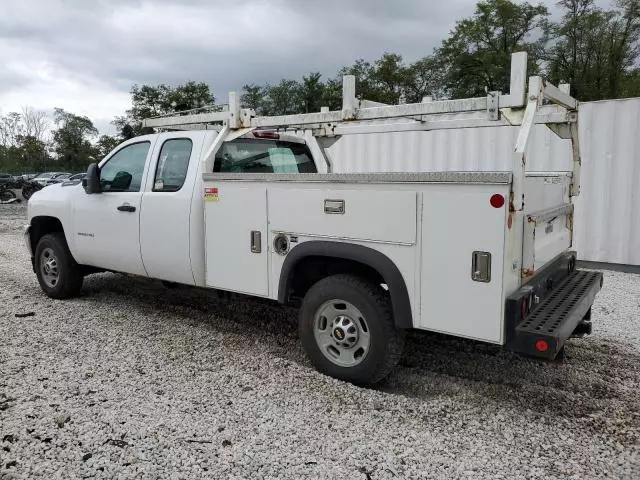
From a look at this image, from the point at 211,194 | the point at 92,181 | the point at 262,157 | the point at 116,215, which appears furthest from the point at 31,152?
the point at 211,194

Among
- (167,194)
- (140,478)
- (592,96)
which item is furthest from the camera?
(592,96)

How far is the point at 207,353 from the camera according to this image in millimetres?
4824

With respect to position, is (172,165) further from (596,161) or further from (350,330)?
(596,161)

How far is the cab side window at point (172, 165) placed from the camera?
207 inches

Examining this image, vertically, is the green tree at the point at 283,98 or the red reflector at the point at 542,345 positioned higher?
A: the green tree at the point at 283,98

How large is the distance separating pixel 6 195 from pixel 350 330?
93.9 ft

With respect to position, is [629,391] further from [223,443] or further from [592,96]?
[592,96]

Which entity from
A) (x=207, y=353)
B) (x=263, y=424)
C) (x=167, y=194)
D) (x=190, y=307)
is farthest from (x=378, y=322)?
(x=190, y=307)

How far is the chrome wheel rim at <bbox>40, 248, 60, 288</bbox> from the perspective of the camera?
662 cm

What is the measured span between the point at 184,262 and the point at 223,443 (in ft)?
7.20

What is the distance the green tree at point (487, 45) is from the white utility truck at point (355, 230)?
42.0 meters

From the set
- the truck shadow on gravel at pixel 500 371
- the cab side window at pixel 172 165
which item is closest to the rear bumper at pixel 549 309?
the truck shadow on gravel at pixel 500 371

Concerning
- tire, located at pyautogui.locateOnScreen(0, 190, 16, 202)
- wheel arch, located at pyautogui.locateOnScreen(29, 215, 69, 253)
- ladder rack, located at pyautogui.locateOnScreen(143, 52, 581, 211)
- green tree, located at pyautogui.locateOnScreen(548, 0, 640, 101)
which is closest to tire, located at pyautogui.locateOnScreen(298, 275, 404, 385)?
ladder rack, located at pyautogui.locateOnScreen(143, 52, 581, 211)

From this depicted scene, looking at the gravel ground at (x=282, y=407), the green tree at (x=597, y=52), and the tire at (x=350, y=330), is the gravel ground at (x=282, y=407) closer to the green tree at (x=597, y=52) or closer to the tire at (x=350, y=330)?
the tire at (x=350, y=330)
